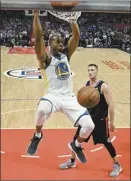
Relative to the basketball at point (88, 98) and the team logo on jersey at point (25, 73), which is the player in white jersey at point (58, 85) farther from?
the team logo on jersey at point (25, 73)

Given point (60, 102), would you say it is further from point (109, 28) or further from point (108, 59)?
point (109, 28)

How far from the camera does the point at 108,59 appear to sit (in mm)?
19656

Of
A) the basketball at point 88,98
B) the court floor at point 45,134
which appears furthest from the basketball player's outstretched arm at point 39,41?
the court floor at point 45,134

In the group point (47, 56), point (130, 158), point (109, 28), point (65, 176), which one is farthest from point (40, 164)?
point (109, 28)

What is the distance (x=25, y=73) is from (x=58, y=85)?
10.6 metres

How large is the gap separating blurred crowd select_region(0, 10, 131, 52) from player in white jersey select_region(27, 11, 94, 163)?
16445mm

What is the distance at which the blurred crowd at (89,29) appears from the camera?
21750 mm

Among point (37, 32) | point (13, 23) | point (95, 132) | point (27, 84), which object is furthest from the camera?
point (13, 23)

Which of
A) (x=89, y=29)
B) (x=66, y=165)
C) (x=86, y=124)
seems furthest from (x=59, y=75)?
(x=89, y=29)

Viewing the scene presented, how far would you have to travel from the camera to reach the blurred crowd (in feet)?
71.4

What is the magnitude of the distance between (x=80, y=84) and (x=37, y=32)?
9026 mm

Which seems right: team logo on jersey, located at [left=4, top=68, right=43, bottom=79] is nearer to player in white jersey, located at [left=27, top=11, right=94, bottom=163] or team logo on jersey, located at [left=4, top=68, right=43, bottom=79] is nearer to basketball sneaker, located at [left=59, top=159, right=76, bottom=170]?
basketball sneaker, located at [left=59, top=159, right=76, bottom=170]

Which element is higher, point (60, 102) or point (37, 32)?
point (37, 32)

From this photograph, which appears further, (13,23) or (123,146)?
(13,23)
